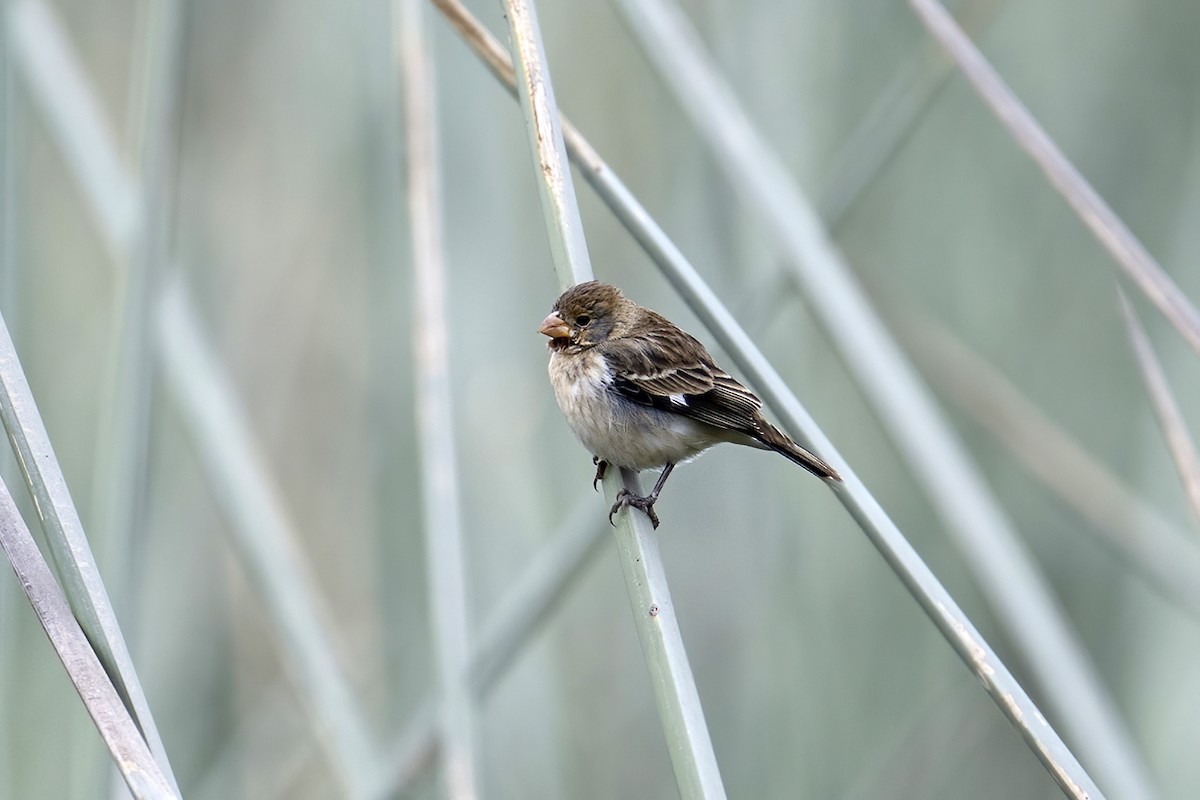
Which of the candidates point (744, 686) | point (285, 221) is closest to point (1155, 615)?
point (744, 686)

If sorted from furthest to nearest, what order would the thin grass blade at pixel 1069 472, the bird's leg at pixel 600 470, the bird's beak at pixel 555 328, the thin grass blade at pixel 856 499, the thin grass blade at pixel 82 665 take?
the thin grass blade at pixel 1069 472 → the bird's beak at pixel 555 328 → the bird's leg at pixel 600 470 → the thin grass blade at pixel 856 499 → the thin grass blade at pixel 82 665

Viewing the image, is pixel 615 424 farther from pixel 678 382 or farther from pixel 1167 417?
pixel 1167 417

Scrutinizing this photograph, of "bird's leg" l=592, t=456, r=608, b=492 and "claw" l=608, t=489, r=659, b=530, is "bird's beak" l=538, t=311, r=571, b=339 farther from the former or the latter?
"claw" l=608, t=489, r=659, b=530

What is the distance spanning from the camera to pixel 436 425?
203 cm

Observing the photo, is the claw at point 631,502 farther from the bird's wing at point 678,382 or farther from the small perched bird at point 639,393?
the bird's wing at point 678,382

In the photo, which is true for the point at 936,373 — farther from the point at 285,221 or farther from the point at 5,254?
the point at 5,254

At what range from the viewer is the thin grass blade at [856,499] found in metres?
1.33

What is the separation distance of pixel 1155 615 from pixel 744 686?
3.33 ft

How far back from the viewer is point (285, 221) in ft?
11.1

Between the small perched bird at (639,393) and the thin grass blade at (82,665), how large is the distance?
102cm

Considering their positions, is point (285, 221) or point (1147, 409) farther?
point (285, 221)

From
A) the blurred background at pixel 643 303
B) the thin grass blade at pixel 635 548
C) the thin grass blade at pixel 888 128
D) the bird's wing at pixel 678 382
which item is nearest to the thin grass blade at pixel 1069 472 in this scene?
the blurred background at pixel 643 303

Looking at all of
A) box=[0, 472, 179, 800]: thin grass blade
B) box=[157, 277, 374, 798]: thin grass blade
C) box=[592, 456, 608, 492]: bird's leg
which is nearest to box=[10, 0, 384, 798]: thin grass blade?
box=[157, 277, 374, 798]: thin grass blade

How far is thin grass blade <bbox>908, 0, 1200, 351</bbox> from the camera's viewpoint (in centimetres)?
173
